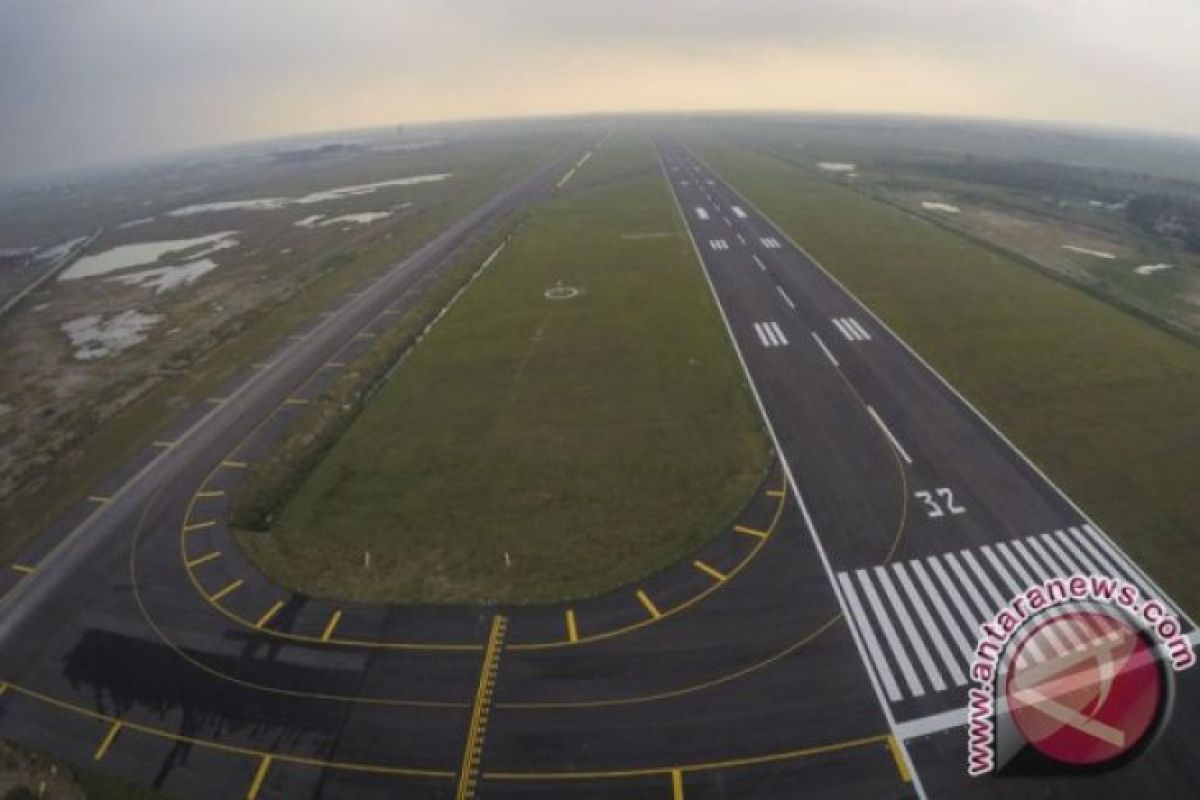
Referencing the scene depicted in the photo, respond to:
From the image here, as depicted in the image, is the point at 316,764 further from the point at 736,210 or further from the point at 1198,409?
the point at 736,210

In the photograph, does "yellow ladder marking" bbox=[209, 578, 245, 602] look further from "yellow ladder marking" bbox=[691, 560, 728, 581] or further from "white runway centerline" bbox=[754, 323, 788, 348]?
"white runway centerline" bbox=[754, 323, 788, 348]

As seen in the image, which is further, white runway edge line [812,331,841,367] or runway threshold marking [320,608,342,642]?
white runway edge line [812,331,841,367]

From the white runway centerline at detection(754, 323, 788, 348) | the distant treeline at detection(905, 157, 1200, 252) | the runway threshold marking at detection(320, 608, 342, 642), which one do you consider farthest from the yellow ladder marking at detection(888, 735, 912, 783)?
the distant treeline at detection(905, 157, 1200, 252)

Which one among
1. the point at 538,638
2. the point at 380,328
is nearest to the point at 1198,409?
the point at 538,638

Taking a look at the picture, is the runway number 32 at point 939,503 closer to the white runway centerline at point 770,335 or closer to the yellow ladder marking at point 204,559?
the white runway centerline at point 770,335

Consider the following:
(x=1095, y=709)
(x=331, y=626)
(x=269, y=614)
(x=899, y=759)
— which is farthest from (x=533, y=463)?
(x=1095, y=709)

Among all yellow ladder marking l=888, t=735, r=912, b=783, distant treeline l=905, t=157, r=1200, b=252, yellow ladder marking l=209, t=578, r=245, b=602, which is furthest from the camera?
distant treeline l=905, t=157, r=1200, b=252

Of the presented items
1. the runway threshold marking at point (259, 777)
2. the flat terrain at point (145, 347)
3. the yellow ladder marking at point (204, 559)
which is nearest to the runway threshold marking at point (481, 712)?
the runway threshold marking at point (259, 777)
